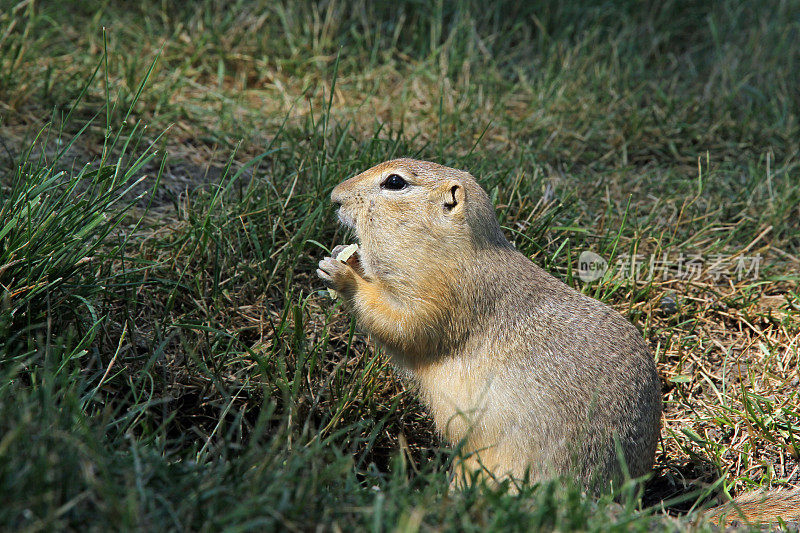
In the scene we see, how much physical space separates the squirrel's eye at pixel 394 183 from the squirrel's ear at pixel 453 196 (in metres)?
0.19

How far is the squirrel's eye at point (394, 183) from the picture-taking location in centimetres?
343

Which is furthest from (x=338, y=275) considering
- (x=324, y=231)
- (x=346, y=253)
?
(x=324, y=231)

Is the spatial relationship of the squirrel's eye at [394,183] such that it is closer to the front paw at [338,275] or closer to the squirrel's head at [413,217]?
the squirrel's head at [413,217]

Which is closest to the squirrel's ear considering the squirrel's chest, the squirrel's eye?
the squirrel's eye

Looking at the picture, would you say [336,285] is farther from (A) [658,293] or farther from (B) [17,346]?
(A) [658,293]

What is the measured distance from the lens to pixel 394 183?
3.43 meters

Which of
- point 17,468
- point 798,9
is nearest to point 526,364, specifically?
point 17,468

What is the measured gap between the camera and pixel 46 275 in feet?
10.1

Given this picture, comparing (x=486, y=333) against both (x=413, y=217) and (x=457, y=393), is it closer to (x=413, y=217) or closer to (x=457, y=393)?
(x=457, y=393)

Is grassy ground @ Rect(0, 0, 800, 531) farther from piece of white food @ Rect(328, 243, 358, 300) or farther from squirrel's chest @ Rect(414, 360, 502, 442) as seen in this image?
piece of white food @ Rect(328, 243, 358, 300)

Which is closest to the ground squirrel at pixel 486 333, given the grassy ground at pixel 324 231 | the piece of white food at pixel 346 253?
the piece of white food at pixel 346 253

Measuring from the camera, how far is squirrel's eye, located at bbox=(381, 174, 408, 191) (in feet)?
11.2

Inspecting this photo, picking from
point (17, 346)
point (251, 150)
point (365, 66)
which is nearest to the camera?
point (17, 346)

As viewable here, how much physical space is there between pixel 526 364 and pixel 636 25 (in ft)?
15.0
